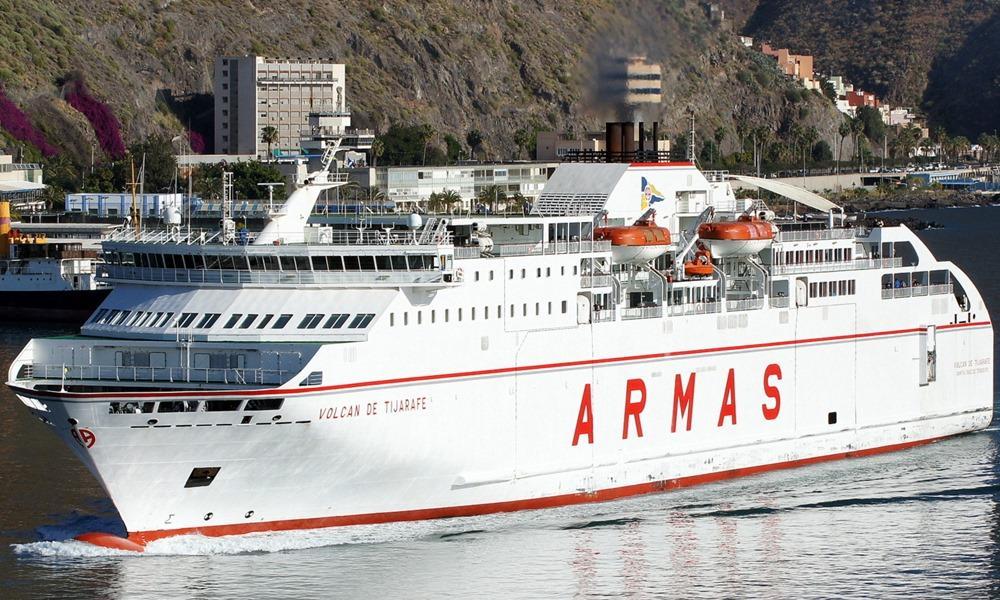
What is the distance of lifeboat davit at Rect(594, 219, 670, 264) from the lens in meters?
41.7

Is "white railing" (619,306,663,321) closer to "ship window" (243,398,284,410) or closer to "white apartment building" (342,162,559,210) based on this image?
"ship window" (243,398,284,410)

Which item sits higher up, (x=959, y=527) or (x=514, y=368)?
(x=514, y=368)

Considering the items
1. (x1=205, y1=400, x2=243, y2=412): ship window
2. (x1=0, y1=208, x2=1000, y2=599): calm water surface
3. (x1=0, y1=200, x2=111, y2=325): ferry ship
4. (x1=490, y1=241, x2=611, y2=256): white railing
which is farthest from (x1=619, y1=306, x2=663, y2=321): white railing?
(x1=0, y1=200, x2=111, y2=325): ferry ship

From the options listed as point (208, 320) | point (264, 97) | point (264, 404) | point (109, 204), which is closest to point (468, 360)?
point (264, 404)

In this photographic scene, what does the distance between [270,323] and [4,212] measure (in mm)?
61727

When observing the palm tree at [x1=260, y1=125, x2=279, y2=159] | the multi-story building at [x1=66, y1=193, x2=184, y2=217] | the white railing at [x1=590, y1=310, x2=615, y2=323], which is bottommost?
the white railing at [x1=590, y1=310, x2=615, y2=323]

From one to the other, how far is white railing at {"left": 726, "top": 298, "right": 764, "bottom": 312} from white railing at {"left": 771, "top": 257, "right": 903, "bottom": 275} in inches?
46.7

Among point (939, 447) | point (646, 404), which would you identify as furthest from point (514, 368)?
point (939, 447)

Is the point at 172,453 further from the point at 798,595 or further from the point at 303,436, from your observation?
the point at 798,595

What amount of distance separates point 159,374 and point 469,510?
6.88m

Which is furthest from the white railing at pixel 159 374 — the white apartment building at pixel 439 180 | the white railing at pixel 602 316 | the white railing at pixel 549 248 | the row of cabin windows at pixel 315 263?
the white apartment building at pixel 439 180

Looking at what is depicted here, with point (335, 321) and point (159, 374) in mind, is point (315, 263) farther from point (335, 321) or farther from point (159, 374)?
point (159, 374)

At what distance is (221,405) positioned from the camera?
3431 cm

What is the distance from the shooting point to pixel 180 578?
33.7m
